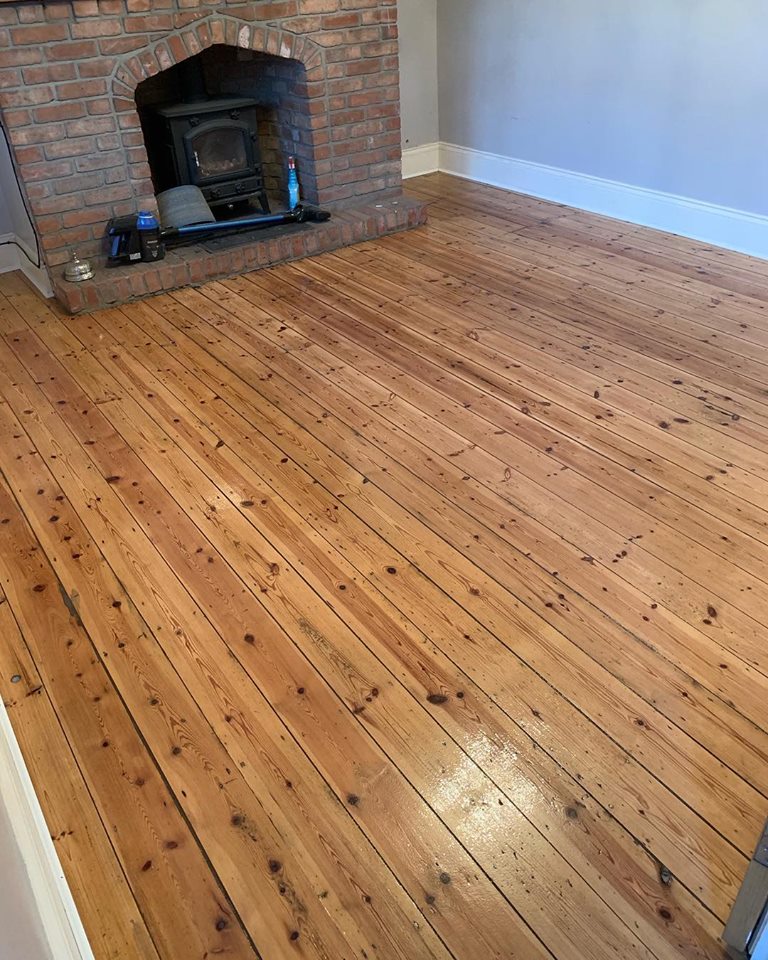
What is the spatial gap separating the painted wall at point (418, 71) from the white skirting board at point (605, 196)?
0.37ft

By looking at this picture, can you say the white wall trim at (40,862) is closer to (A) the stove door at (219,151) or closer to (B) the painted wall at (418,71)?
(A) the stove door at (219,151)

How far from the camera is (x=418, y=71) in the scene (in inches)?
205

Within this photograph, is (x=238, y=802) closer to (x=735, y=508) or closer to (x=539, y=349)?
(x=735, y=508)

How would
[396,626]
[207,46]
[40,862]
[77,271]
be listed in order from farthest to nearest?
[207,46]
[77,271]
[396,626]
[40,862]

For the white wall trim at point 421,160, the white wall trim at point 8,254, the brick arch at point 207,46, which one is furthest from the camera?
the white wall trim at point 421,160

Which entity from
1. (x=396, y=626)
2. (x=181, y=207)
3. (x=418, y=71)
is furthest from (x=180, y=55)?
(x=396, y=626)

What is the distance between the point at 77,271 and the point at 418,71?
2.87 metres

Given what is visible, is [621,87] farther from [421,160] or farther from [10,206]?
[10,206]

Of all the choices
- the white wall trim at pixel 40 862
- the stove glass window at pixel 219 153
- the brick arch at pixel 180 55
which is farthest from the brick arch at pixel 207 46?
the white wall trim at pixel 40 862

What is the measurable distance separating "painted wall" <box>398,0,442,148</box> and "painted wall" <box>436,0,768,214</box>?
72 millimetres

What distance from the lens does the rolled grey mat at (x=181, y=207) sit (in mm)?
4012

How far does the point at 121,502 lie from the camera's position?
2.37m

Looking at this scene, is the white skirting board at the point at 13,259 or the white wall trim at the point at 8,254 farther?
the white wall trim at the point at 8,254

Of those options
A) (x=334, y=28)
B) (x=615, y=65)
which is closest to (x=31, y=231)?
(x=334, y=28)
